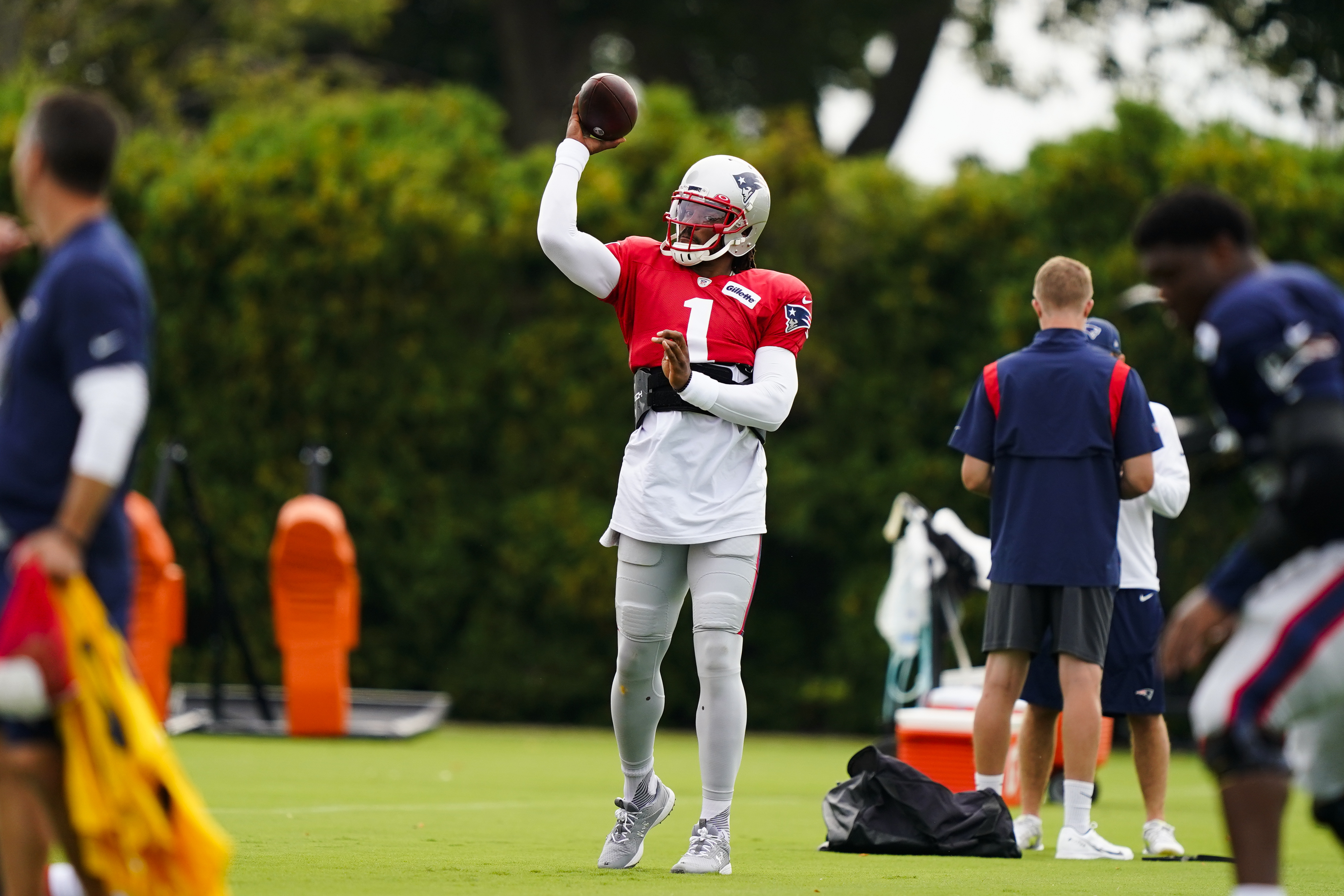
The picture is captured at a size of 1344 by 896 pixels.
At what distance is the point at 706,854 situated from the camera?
597 cm

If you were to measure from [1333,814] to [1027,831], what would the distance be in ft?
11.3

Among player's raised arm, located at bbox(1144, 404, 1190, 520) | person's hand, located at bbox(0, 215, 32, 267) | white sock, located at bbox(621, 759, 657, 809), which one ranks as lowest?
white sock, located at bbox(621, 759, 657, 809)

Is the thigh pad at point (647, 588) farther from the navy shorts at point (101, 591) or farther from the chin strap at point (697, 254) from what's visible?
the navy shorts at point (101, 591)

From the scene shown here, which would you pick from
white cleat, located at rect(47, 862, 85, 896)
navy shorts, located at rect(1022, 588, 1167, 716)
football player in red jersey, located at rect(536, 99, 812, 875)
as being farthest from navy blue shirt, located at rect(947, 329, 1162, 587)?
white cleat, located at rect(47, 862, 85, 896)

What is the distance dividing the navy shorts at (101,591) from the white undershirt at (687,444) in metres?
2.34

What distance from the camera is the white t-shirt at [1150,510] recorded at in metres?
7.63

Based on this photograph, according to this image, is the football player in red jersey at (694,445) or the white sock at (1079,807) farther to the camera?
the white sock at (1079,807)

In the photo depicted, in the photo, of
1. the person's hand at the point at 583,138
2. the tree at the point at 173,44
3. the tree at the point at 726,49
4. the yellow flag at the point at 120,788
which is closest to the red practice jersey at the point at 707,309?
the person's hand at the point at 583,138

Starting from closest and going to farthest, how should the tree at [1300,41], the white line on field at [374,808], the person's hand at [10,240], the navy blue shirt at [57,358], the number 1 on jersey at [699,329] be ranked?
1. the navy blue shirt at [57,358]
2. the person's hand at [10,240]
3. the number 1 on jersey at [699,329]
4. the white line on field at [374,808]
5. the tree at [1300,41]

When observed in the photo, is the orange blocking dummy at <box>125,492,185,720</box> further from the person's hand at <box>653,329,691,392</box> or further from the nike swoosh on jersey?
the nike swoosh on jersey

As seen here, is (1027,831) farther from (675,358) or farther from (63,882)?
(63,882)

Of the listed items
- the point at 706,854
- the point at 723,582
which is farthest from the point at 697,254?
the point at 706,854

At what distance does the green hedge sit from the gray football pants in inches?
350

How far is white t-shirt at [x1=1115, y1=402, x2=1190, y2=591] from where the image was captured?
25.0 ft
